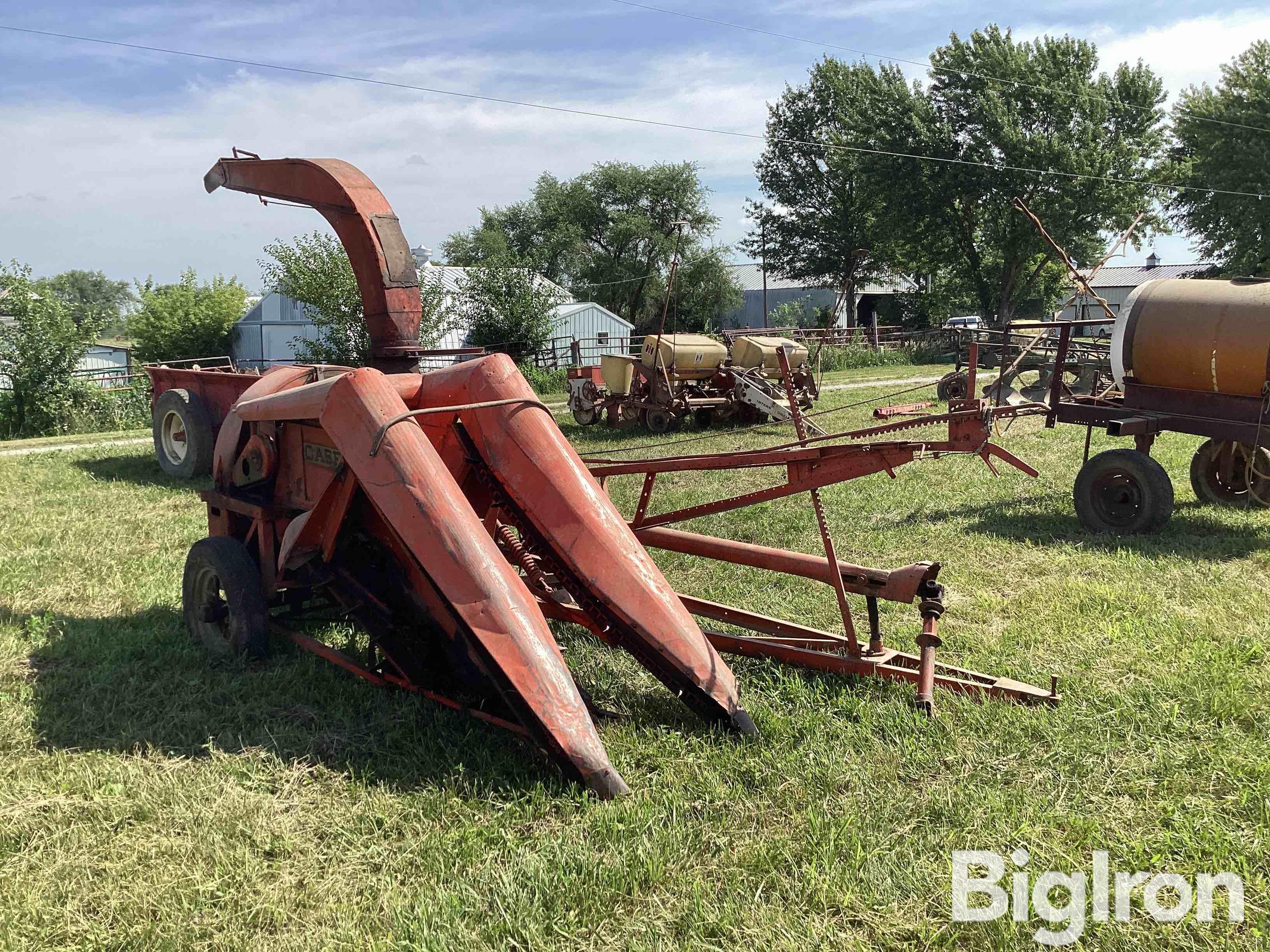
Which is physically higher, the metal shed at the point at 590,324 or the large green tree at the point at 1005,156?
the large green tree at the point at 1005,156

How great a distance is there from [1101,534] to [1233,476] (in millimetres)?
1842

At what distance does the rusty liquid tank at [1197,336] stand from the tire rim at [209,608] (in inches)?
276

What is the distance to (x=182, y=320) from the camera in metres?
33.1

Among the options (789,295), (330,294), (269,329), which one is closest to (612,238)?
(789,295)

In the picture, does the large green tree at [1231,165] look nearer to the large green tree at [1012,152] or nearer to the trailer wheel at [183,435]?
the large green tree at [1012,152]

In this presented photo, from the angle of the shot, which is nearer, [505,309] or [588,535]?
[588,535]

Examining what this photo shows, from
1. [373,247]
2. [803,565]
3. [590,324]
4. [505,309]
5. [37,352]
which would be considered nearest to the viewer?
[803,565]

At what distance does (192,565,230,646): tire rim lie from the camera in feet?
16.1

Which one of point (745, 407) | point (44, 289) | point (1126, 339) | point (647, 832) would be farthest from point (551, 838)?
point (44, 289)

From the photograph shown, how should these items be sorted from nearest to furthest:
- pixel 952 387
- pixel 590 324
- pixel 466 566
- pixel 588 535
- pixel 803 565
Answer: pixel 466 566, pixel 588 535, pixel 803 565, pixel 952 387, pixel 590 324

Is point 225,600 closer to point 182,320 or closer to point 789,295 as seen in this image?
point 182,320

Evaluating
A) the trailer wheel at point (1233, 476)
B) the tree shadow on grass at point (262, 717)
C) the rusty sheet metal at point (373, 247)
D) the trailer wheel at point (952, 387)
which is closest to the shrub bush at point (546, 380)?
the trailer wheel at point (952, 387)

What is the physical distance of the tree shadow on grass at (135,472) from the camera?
415 inches

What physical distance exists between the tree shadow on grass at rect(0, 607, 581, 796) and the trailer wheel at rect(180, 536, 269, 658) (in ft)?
0.29
